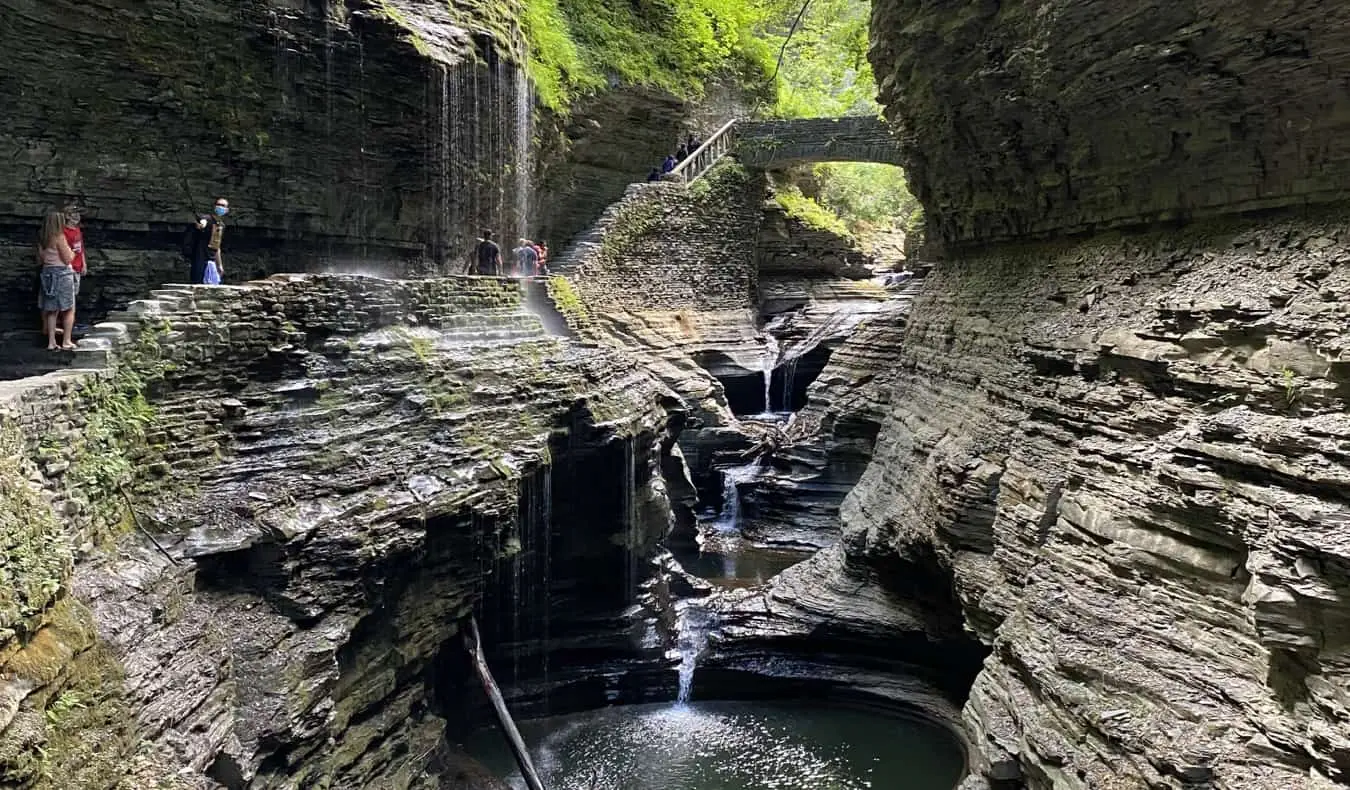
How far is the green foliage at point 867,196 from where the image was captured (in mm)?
35531

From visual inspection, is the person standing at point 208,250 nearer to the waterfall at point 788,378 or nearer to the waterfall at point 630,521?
the waterfall at point 630,521

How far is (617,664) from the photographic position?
41.1 ft

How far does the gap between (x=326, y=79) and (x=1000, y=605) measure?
44.6 feet

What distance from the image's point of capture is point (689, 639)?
44.2ft

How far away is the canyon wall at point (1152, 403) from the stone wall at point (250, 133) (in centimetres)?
944

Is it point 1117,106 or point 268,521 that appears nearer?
point 268,521

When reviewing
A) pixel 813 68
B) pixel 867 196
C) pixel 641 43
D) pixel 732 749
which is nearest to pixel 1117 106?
pixel 732 749

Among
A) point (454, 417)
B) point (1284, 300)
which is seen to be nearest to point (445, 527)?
point (454, 417)

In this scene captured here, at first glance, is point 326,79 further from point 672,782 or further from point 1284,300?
point 1284,300

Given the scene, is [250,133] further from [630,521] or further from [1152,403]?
[1152,403]

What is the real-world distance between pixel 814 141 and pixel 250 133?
56.9 feet

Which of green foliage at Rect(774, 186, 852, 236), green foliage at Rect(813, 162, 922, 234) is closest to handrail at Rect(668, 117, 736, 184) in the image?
green foliage at Rect(774, 186, 852, 236)

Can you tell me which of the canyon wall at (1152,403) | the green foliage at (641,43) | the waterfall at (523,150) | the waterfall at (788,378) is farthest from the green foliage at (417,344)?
the waterfall at (788,378)

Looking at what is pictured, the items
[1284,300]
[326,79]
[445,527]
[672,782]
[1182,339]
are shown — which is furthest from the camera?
[326,79]
